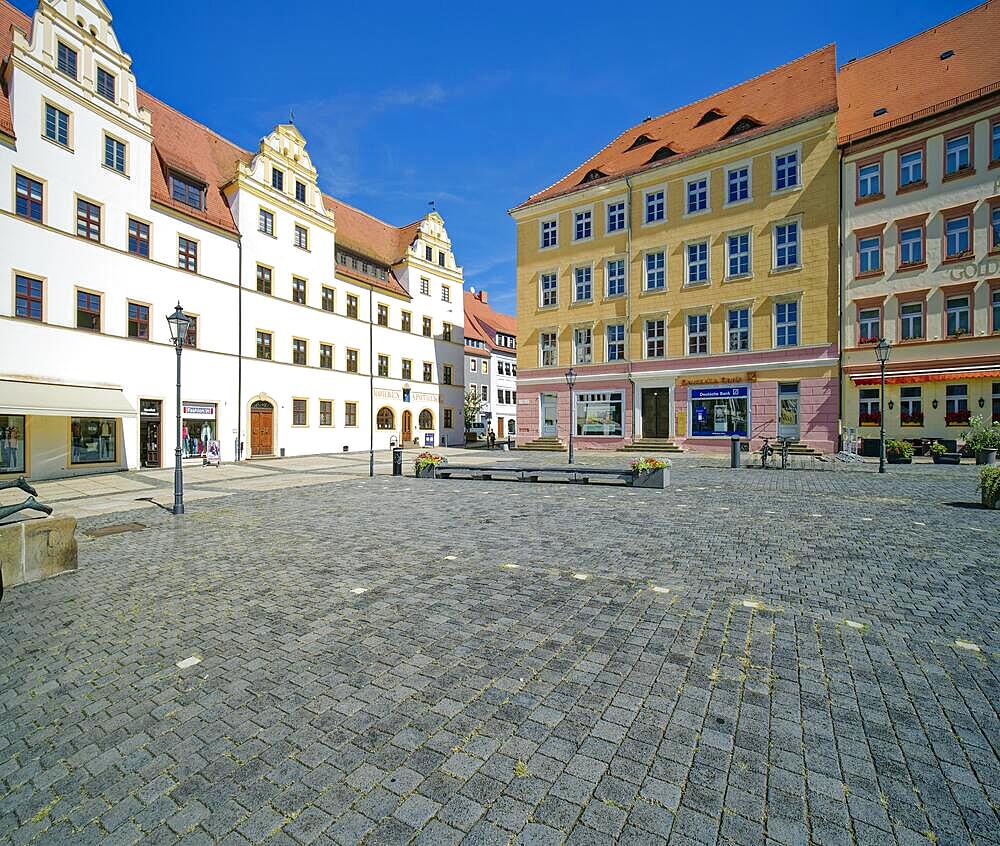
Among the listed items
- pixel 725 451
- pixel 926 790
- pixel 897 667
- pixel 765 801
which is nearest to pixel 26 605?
pixel 765 801

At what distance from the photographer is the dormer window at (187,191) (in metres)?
25.8

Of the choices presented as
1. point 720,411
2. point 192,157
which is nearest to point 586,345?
point 720,411

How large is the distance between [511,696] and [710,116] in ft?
125

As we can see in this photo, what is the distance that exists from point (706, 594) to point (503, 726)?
129 inches

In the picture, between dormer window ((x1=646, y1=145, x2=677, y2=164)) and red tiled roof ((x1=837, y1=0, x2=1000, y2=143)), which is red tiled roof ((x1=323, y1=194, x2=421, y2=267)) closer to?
dormer window ((x1=646, y1=145, x2=677, y2=164))

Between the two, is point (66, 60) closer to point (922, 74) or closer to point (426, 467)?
point (426, 467)

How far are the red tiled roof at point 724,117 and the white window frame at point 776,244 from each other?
4983 mm

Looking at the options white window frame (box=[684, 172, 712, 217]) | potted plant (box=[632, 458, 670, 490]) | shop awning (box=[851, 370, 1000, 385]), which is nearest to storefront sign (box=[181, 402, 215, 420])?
potted plant (box=[632, 458, 670, 490])

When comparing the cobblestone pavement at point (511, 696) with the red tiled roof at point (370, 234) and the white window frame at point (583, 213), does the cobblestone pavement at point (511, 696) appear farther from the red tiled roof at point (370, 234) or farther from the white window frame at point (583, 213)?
the red tiled roof at point (370, 234)

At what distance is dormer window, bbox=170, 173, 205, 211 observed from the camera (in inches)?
1015

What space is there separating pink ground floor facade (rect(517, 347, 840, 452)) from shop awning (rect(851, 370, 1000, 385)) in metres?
1.31

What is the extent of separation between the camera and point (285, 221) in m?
31.0

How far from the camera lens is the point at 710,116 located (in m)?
31.9

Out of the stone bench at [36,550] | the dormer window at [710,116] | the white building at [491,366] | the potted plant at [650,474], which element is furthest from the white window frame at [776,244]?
the stone bench at [36,550]
